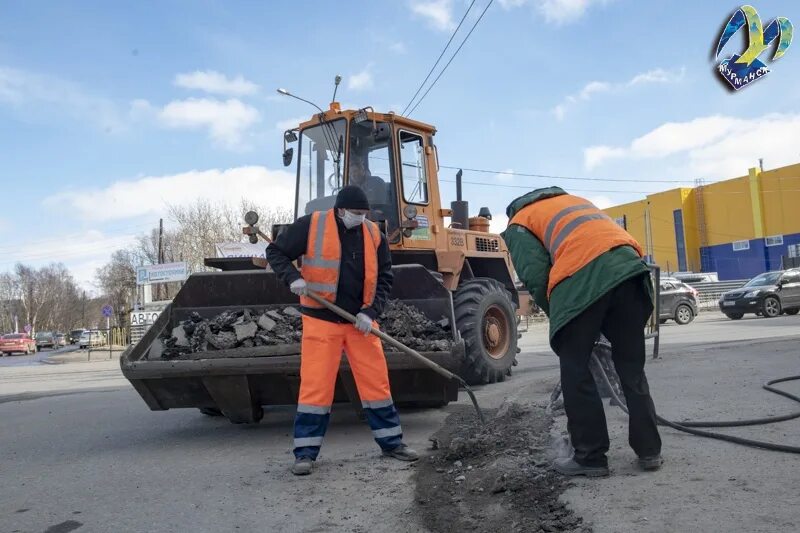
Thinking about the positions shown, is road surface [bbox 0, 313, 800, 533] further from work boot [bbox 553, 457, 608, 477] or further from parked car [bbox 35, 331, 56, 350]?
parked car [bbox 35, 331, 56, 350]

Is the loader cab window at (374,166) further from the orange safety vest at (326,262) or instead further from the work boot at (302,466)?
the work boot at (302,466)

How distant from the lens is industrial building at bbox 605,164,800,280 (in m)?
45.1

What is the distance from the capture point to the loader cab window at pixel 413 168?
304 inches

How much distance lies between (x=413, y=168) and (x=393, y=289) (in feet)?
6.46

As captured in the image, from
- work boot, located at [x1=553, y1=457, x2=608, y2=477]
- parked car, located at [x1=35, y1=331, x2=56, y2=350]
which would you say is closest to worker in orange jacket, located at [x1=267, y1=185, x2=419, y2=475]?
work boot, located at [x1=553, y1=457, x2=608, y2=477]

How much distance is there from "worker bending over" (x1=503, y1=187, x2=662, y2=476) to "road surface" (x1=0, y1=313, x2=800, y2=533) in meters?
0.18

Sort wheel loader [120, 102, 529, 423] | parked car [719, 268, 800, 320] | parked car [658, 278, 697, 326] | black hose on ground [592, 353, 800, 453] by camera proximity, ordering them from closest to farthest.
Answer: black hose on ground [592, 353, 800, 453] < wheel loader [120, 102, 529, 423] < parked car [719, 268, 800, 320] < parked car [658, 278, 697, 326]

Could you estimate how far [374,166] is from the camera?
25.2ft

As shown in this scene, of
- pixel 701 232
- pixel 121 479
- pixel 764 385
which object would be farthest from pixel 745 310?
pixel 701 232

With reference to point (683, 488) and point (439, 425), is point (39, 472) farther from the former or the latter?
point (683, 488)

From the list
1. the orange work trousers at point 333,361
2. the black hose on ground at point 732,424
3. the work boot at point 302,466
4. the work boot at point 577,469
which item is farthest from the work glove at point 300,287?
the black hose on ground at point 732,424

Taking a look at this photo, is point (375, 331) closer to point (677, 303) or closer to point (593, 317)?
point (593, 317)

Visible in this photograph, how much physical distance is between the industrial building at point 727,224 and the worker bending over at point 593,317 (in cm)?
4287

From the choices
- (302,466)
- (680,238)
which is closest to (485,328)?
(302,466)
